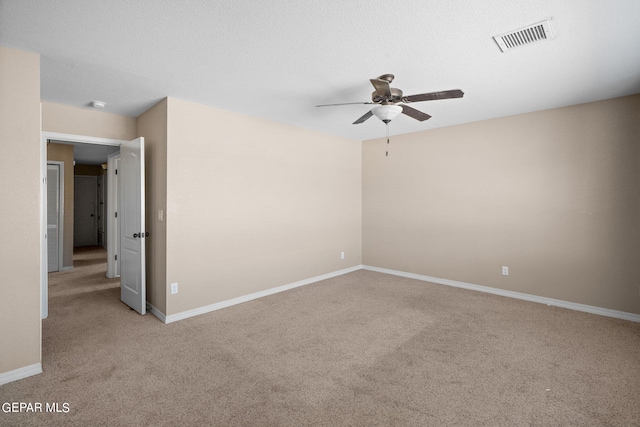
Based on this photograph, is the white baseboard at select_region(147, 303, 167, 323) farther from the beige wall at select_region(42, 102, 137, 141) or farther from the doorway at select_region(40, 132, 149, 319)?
the beige wall at select_region(42, 102, 137, 141)

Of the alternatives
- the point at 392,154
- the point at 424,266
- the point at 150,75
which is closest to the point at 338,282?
the point at 424,266

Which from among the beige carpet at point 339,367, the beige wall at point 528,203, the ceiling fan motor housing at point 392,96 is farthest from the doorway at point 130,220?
the beige wall at point 528,203

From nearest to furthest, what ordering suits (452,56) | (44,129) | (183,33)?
1. (183,33)
2. (452,56)
3. (44,129)

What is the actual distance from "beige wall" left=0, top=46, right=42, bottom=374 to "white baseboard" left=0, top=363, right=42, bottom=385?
0.03m

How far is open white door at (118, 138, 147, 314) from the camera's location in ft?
11.8

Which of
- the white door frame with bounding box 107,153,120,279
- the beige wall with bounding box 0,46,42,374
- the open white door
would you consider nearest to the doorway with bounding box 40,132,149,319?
the open white door

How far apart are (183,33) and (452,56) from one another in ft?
6.76

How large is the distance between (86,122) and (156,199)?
4.22 feet

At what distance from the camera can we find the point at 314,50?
2412 mm

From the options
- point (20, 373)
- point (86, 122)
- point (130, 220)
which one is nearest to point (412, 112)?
point (130, 220)

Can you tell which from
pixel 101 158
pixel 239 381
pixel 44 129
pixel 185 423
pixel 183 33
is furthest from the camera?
pixel 101 158

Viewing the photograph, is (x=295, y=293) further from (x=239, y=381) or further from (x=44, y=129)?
(x=44, y=129)

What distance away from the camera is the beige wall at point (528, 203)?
11.8ft

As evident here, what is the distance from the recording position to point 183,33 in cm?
217
